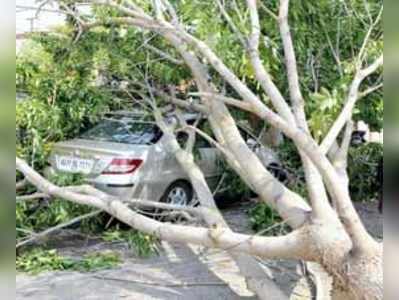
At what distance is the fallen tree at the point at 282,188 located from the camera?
3.23 metres

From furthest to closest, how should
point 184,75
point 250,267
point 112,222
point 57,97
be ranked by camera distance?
point 112,222 → point 57,97 → point 184,75 → point 250,267

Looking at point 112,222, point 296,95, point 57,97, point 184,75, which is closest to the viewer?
point 296,95

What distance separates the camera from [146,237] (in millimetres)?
5422

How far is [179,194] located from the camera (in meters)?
7.82

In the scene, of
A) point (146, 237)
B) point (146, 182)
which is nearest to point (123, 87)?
point (146, 182)

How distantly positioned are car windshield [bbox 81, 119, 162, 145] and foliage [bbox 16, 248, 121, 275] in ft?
5.89

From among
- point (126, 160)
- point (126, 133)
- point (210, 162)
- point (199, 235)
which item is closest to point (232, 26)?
point (199, 235)

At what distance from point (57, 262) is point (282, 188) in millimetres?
2890

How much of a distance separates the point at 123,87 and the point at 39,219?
1.73 metres

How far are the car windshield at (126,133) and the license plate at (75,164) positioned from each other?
495 millimetres

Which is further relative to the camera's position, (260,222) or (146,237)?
(260,222)

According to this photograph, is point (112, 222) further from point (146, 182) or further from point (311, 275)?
point (311, 275)

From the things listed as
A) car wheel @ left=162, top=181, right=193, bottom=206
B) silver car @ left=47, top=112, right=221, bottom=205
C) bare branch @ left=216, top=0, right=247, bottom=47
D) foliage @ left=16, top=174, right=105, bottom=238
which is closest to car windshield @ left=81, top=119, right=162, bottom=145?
silver car @ left=47, top=112, right=221, bottom=205

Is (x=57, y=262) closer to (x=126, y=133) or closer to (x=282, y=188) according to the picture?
(x=126, y=133)
